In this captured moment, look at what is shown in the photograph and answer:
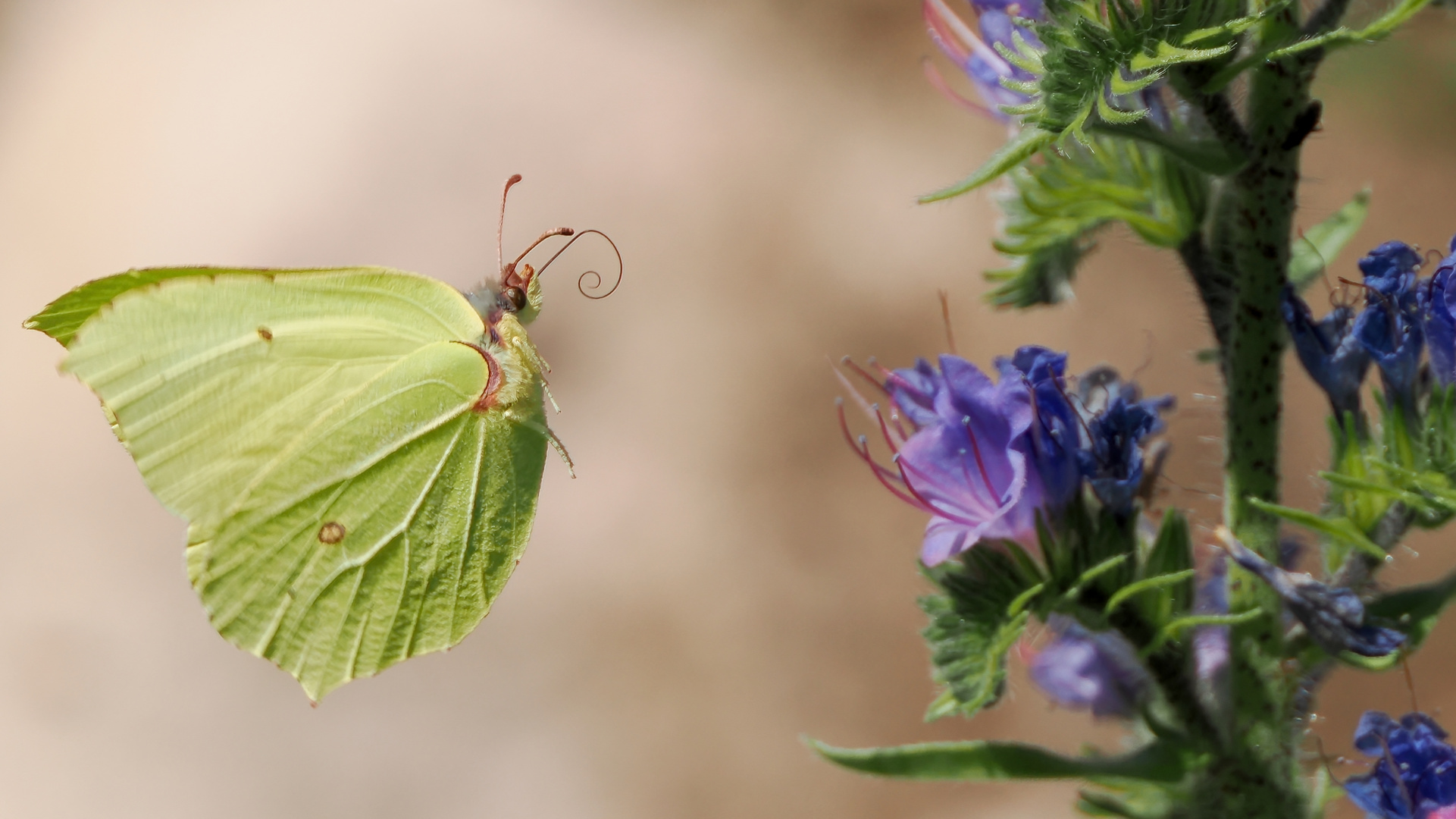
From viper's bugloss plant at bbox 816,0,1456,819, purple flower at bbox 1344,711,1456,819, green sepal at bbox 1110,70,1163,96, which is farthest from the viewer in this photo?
purple flower at bbox 1344,711,1456,819

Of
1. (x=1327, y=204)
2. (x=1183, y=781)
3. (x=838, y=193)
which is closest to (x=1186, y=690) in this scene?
(x=1183, y=781)

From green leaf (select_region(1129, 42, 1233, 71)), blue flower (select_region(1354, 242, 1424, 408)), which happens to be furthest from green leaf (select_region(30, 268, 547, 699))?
blue flower (select_region(1354, 242, 1424, 408))

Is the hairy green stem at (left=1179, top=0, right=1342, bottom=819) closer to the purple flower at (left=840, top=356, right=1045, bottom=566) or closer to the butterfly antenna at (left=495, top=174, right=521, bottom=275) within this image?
the purple flower at (left=840, top=356, right=1045, bottom=566)

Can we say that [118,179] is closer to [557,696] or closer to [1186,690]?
[557,696]

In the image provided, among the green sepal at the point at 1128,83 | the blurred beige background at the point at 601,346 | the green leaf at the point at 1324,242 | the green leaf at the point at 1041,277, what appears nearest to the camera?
the green sepal at the point at 1128,83

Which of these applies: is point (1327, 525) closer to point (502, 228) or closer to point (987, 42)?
point (987, 42)

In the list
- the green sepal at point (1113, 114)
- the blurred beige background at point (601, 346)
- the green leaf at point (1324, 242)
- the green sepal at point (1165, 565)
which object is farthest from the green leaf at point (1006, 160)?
the blurred beige background at point (601, 346)

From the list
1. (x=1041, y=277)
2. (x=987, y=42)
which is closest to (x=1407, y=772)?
(x=1041, y=277)

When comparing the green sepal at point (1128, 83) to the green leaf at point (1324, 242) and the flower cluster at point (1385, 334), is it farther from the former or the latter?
the green leaf at point (1324, 242)
